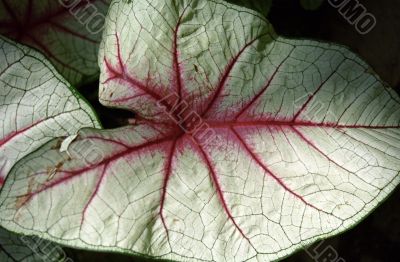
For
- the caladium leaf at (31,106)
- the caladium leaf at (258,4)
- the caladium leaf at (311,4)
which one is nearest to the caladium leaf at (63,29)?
the caladium leaf at (31,106)

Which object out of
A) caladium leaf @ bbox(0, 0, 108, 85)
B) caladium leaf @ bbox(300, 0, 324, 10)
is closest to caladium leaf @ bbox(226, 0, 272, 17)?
caladium leaf @ bbox(300, 0, 324, 10)

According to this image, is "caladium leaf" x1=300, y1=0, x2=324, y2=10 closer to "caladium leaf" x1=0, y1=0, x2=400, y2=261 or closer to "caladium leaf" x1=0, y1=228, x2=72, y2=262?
"caladium leaf" x1=0, y1=0, x2=400, y2=261

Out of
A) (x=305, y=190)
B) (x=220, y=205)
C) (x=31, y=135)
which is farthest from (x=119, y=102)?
(x=305, y=190)

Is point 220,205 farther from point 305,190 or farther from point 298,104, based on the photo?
point 298,104

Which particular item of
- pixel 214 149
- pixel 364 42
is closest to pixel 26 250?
pixel 214 149

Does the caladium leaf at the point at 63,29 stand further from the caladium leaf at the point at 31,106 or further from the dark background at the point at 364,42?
the dark background at the point at 364,42
